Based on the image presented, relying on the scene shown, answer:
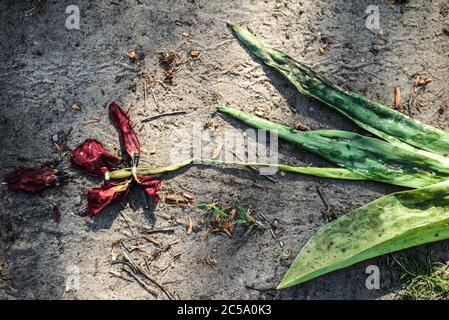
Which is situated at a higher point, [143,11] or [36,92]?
[143,11]

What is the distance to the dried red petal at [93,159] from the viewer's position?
274 cm

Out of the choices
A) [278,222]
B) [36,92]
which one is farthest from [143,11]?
[278,222]

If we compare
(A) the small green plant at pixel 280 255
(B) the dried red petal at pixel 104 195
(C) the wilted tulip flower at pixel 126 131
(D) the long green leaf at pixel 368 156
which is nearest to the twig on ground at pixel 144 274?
(B) the dried red petal at pixel 104 195

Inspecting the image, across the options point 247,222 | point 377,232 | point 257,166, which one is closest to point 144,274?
point 247,222

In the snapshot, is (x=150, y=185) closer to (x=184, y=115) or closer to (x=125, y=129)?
(x=125, y=129)

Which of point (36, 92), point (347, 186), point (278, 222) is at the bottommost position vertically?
point (278, 222)

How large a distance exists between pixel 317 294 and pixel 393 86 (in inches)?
49.5

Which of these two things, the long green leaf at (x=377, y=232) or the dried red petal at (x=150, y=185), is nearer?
the long green leaf at (x=377, y=232)

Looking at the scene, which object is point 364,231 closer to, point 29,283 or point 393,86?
point 393,86

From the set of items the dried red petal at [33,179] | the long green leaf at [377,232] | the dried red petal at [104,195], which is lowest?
the long green leaf at [377,232]

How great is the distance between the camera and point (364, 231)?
265 centimetres

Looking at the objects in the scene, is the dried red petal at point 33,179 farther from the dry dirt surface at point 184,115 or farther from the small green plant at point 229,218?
the small green plant at point 229,218

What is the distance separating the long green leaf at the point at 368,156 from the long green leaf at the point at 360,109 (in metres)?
0.08
